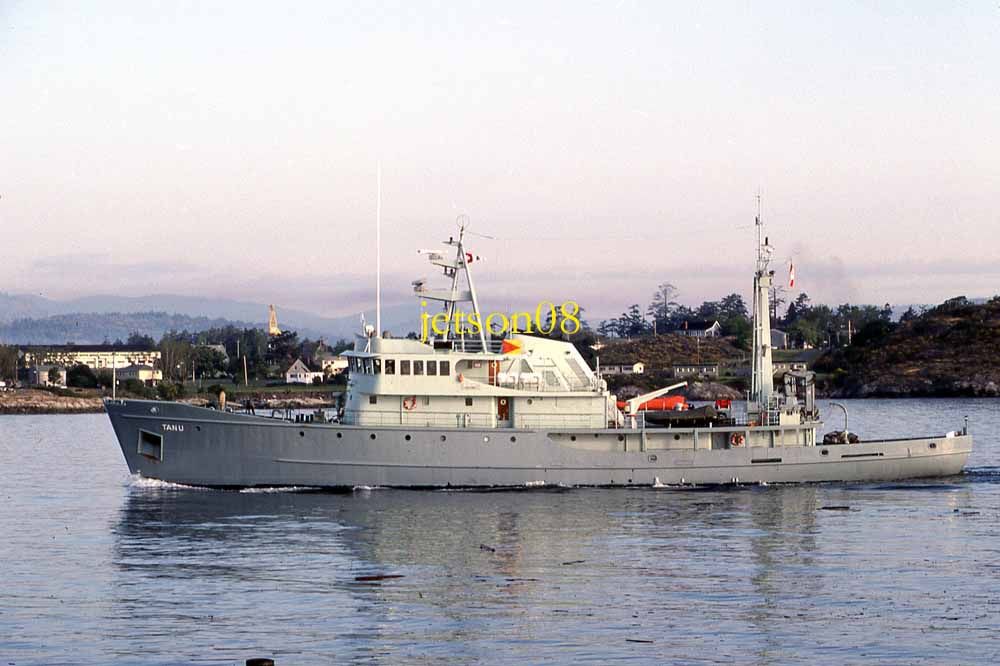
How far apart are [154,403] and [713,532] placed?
1979 centimetres

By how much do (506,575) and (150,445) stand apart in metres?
20.4

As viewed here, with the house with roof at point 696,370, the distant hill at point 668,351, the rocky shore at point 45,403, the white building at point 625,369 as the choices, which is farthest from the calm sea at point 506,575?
the distant hill at point 668,351

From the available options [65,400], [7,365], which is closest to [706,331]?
[65,400]

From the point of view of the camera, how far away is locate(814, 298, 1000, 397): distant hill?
141 metres

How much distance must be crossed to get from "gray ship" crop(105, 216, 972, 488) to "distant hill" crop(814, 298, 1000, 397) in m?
100

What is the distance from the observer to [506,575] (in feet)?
94.3

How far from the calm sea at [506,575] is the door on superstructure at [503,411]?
8.73 ft

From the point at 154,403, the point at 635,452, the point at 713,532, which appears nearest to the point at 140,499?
the point at 154,403

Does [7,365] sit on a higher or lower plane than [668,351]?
lower

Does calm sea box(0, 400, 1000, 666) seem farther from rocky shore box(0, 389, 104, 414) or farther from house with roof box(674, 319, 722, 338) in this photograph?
house with roof box(674, 319, 722, 338)

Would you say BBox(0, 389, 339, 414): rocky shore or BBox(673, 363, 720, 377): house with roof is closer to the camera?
BBox(0, 389, 339, 414): rocky shore

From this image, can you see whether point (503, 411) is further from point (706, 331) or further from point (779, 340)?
point (779, 340)

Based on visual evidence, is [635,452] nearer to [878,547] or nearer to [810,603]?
[878,547]

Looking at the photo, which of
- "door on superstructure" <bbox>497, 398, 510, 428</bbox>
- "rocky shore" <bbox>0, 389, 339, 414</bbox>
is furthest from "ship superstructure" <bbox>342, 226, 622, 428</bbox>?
"rocky shore" <bbox>0, 389, 339, 414</bbox>
